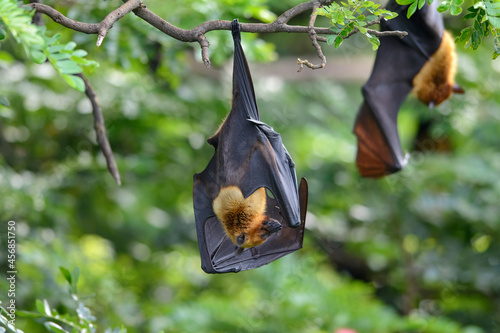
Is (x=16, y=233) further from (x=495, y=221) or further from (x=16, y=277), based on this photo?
(x=495, y=221)

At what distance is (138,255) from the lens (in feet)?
16.5

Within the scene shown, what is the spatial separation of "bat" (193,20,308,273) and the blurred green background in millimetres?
856

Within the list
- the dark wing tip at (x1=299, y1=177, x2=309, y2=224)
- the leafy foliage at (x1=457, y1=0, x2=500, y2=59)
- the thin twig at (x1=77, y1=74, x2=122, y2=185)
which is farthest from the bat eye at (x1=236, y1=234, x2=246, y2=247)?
the leafy foliage at (x1=457, y1=0, x2=500, y2=59)

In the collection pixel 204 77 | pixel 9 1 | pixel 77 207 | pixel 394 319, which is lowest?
pixel 77 207

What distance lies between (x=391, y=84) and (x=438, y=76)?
0.72 ft

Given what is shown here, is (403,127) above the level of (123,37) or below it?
below

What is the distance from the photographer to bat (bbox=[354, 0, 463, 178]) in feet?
7.68

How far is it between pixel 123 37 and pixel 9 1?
1.65m

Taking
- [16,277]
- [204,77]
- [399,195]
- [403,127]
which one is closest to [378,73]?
[399,195]

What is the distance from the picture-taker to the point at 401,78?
8.30 ft

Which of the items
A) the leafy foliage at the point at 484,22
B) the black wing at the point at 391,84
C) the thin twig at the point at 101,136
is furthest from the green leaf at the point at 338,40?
the thin twig at the point at 101,136

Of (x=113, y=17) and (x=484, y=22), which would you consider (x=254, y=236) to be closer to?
(x=113, y=17)

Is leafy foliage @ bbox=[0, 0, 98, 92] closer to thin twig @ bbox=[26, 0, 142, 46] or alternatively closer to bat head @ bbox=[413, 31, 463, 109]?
thin twig @ bbox=[26, 0, 142, 46]

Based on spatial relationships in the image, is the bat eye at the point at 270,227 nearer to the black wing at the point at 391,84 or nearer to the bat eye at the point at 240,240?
the bat eye at the point at 240,240
